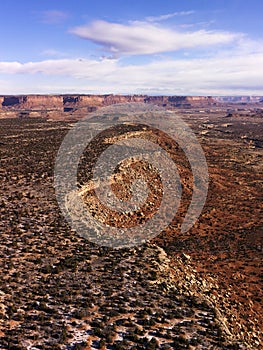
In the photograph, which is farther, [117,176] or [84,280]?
[117,176]

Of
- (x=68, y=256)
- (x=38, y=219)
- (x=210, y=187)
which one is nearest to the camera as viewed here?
(x=68, y=256)

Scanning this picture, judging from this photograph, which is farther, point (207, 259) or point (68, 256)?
point (207, 259)

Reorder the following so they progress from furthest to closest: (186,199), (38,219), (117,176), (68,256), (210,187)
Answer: (210,187) → (186,199) → (117,176) → (38,219) → (68,256)

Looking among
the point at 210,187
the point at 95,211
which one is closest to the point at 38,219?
the point at 95,211

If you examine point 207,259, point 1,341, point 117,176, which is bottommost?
point 207,259

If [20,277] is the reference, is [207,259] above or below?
below

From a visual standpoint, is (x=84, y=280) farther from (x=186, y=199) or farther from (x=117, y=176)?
(x=186, y=199)

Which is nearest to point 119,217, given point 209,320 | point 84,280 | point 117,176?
point 117,176

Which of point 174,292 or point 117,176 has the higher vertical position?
point 117,176

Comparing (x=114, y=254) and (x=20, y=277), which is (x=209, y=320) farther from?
(x=20, y=277)
